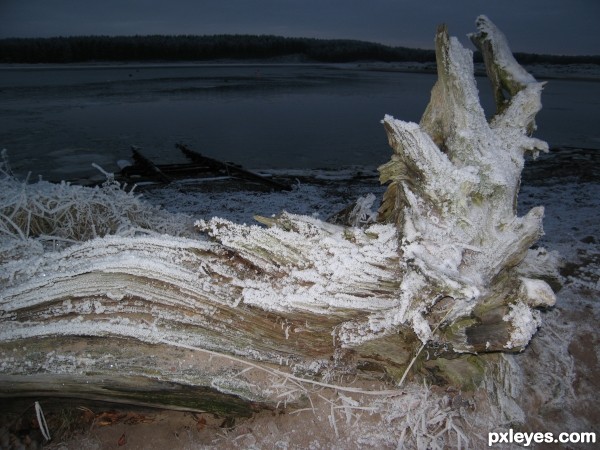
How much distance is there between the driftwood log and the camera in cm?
212

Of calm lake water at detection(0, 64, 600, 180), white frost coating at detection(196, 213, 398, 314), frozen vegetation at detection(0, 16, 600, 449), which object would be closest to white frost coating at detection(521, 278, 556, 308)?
frozen vegetation at detection(0, 16, 600, 449)

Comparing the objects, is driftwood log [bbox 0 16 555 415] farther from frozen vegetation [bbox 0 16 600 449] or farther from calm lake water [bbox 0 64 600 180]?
calm lake water [bbox 0 64 600 180]

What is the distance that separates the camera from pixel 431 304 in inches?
81.1

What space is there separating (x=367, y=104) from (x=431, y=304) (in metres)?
20.6

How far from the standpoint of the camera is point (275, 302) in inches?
86.7

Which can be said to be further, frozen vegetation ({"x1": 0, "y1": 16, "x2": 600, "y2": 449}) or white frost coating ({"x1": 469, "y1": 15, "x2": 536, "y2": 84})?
white frost coating ({"x1": 469, "y1": 15, "x2": 536, "y2": 84})

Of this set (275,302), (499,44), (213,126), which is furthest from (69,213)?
(213,126)

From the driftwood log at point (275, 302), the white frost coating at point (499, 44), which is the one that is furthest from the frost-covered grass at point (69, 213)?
the white frost coating at point (499, 44)

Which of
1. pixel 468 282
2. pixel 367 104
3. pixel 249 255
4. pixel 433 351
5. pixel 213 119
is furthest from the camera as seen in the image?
pixel 367 104

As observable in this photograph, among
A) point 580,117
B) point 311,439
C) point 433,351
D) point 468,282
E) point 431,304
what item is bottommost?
point 311,439

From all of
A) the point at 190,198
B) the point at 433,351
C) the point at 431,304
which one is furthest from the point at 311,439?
the point at 190,198

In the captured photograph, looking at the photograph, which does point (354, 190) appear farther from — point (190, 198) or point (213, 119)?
point (213, 119)

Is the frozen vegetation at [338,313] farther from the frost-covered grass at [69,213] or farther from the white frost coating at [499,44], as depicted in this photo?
the white frost coating at [499,44]

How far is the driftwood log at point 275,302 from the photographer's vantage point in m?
2.12
